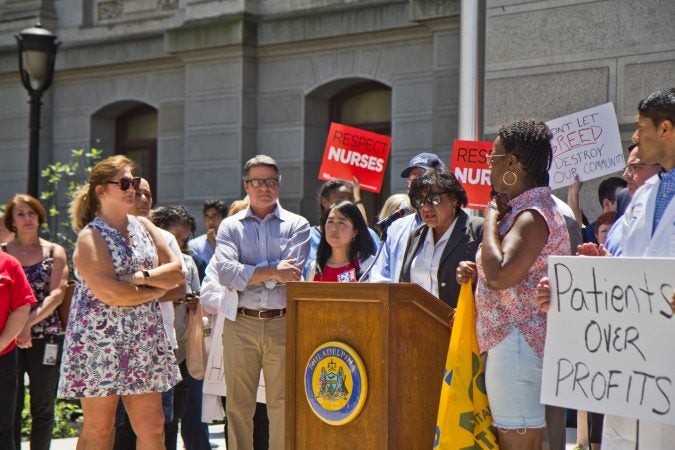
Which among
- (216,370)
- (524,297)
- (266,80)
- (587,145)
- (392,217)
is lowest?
(216,370)

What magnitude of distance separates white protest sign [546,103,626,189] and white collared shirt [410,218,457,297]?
2115mm

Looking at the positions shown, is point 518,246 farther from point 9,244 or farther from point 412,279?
point 9,244

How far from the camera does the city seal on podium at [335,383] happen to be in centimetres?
546

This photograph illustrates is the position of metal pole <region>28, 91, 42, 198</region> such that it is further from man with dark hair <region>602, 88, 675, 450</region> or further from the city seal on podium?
man with dark hair <region>602, 88, 675, 450</region>

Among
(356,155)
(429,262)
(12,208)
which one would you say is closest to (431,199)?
(429,262)

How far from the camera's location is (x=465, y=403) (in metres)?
5.13

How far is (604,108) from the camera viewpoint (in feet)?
27.0

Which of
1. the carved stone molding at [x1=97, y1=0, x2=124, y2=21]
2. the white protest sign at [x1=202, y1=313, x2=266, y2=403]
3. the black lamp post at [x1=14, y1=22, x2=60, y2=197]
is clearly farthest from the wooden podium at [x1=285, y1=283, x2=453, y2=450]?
the carved stone molding at [x1=97, y1=0, x2=124, y2=21]

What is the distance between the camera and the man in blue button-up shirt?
287 inches

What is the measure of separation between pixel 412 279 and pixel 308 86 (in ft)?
29.0

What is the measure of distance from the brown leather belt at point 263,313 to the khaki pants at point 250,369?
26mm

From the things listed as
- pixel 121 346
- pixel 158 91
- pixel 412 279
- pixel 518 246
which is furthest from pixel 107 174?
pixel 158 91

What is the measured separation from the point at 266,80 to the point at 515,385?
10722mm

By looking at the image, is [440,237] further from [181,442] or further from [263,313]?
[181,442]
